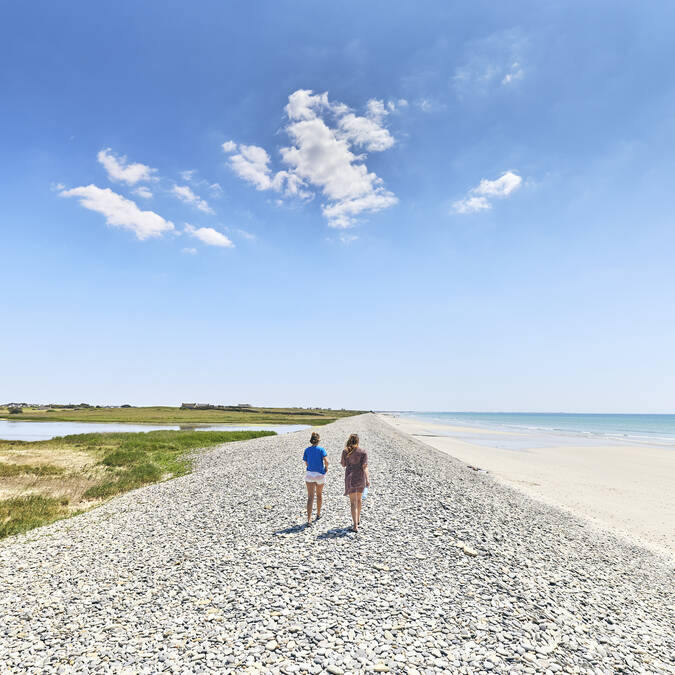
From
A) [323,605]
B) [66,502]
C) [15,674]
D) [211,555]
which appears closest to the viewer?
[15,674]

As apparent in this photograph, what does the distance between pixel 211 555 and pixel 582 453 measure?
51856mm

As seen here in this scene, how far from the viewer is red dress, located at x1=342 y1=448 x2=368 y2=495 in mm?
12547

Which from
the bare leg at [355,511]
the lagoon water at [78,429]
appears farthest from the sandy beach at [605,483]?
the lagoon water at [78,429]

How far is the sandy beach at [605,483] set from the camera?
19156 millimetres

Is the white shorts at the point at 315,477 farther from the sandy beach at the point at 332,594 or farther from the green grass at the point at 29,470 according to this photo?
the green grass at the point at 29,470

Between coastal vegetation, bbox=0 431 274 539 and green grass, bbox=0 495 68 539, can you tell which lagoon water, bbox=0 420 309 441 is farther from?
green grass, bbox=0 495 68 539

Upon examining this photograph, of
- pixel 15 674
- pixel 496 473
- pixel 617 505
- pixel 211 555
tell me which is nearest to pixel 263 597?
pixel 211 555

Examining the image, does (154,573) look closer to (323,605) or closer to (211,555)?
(211,555)

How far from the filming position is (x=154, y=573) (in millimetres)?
10719

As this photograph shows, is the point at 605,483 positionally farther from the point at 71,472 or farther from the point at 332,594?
the point at 71,472

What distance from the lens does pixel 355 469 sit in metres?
12.6

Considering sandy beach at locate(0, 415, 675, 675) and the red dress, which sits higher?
the red dress

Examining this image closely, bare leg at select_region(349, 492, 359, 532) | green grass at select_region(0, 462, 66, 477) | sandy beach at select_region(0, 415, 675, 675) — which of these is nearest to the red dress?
bare leg at select_region(349, 492, 359, 532)

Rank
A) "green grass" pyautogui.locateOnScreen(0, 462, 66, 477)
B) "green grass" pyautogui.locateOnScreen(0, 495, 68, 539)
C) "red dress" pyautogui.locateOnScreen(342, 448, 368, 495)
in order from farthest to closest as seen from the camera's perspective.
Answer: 1. "green grass" pyautogui.locateOnScreen(0, 462, 66, 477)
2. "green grass" pyautogui.locateOnScreen(0, 495, 68, 539)
3. "red dress" pyautogui.locateOnScreen(342, 448, 368, 495)
